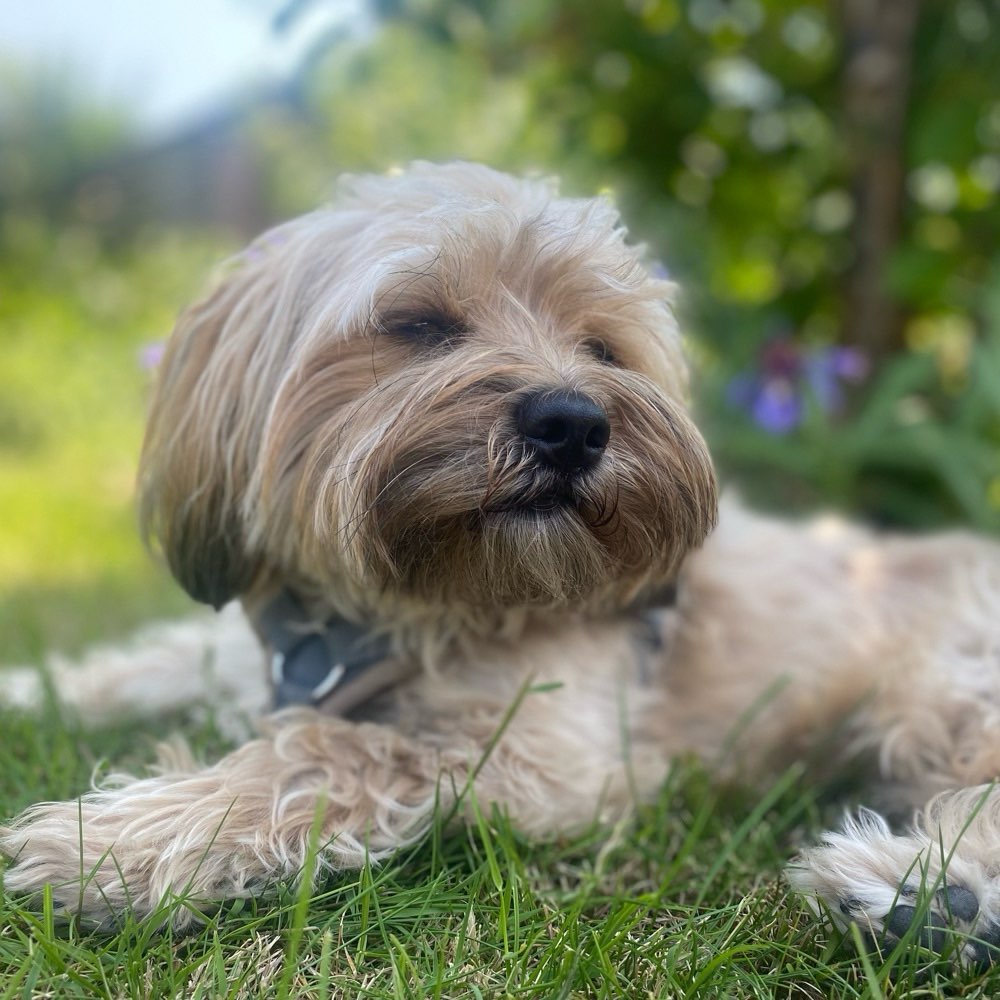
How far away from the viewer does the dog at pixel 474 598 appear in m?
Result: 1.90

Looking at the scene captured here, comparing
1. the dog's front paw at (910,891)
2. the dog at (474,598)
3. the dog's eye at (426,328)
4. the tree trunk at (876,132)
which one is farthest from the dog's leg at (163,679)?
the tree trunk at (876,132)

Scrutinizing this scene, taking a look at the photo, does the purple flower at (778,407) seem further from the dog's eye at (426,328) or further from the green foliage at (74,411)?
the dog's eye at (426,328)

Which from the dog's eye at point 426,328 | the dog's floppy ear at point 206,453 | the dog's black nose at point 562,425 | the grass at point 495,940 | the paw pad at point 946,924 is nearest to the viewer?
the grass at point 495,940

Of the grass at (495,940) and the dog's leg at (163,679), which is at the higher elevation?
the grass at (495,940)

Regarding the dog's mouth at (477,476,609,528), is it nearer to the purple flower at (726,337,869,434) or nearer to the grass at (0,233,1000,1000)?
the grass at (0,233,1000,1000)

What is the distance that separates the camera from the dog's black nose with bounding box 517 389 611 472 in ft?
6.22

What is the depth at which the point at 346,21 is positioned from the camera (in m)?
4.09

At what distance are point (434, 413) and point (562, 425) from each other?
241 mm

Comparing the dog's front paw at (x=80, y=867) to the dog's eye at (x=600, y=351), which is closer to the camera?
the dog's front paw at (x=80, y=867)

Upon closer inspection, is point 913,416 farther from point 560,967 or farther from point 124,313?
point 124,313

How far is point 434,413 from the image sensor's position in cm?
195

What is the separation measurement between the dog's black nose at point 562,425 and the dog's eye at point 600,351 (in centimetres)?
44

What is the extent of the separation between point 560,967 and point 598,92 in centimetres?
460

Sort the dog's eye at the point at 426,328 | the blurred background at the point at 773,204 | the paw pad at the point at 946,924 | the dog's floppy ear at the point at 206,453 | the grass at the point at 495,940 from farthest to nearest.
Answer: the blurred background at the point at 773,204
the dog's floppy ear at the point at 206,453
the dog's eye at the point at 426,328
the paw pad at the point at 946,924
the grass at the point at 495,940
